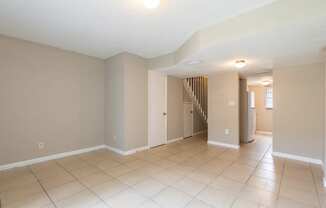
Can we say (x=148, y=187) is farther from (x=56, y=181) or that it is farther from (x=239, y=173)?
(x=239, y=173)

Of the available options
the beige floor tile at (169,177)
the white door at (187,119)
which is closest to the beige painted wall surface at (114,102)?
the beige floor tile at (169,177)

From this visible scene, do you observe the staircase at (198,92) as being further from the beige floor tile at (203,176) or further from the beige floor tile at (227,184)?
the beige floor tile at (227,184)

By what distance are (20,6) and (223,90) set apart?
4.42 m

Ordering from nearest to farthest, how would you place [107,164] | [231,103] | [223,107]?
[107,164], [231,103], [223,107]

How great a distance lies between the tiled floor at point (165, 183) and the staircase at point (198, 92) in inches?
106

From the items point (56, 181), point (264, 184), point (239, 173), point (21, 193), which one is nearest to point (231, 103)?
point (239, 173)

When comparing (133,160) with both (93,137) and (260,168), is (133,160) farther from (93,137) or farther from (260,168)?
(260,168)

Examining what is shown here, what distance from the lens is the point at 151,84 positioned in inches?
167

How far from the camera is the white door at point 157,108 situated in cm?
423

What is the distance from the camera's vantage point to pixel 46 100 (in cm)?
325

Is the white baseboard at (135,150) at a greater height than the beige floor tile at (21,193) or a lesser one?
greater

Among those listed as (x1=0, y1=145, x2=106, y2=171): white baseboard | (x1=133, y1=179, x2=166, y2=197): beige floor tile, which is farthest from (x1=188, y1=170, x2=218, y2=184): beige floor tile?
(x1=0, y1=145, x2=106, y2=171): white baseboard

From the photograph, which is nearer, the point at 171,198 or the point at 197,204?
the point at 197,204

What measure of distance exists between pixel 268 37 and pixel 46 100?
4.13 meters
